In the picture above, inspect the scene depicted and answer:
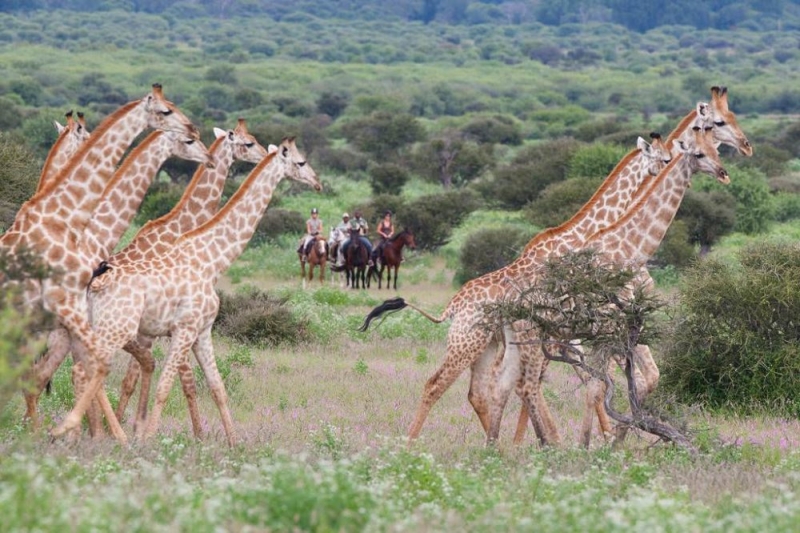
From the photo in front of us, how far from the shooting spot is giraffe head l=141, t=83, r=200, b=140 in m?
11.0

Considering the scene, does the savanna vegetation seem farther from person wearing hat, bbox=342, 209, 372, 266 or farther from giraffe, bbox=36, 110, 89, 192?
giraffe, bbox=36, 110, 89, 192

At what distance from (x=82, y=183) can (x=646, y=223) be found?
432cm

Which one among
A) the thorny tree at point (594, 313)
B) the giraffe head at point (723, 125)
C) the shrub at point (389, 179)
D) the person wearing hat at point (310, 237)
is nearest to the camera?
the thorny tree at point (594, 313)

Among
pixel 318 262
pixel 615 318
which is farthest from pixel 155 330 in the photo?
pixel 318 262

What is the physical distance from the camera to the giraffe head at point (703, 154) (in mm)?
11734

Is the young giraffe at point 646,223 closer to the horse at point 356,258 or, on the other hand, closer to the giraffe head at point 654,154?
the giraffe head at point 654,154

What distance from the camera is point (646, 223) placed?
1136 cm

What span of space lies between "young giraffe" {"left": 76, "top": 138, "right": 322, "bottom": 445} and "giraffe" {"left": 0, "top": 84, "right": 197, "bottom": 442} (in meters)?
0.16

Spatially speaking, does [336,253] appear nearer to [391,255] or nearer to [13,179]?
[391,255]

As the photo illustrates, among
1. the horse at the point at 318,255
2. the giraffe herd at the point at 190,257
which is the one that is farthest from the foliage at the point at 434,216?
the giraffe herd at the point at 190,257

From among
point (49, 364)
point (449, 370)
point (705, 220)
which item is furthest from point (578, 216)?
point (705, 220)

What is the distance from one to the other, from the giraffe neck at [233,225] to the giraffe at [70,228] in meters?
0.82

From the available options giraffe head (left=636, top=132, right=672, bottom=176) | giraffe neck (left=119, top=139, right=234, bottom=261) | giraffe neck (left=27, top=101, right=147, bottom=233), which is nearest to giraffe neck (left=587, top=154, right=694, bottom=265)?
giraffe head (left=636, top=132, right=672, bottom=176)

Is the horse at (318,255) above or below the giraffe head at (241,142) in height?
below
